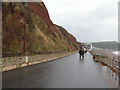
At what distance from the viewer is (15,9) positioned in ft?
169

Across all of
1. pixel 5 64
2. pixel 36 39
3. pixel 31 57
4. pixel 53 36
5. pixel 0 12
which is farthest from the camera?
pixel 53 36

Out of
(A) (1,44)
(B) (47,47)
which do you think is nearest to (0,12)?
(A) (1,44)

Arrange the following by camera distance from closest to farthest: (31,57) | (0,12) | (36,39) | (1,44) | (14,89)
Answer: (14,89) < (31,57) < (1,44) < (0,12) < (36,39)

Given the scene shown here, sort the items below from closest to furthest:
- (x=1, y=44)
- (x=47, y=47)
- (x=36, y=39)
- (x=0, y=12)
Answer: (x=1, y=44), (x=0, y=12), (x=36, y=39), (x=47, y=47)

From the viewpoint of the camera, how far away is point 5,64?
55.0 feet

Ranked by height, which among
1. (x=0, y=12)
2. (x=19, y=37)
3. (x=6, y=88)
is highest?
(x=0, y=12)

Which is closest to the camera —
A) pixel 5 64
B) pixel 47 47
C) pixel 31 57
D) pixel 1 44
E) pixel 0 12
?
pixel 5 64

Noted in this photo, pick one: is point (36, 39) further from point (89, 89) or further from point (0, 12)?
point (89, 89)

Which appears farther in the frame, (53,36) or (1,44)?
(53,36)

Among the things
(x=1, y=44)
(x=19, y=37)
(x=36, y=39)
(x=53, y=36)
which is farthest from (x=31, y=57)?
(x=53, y=36)

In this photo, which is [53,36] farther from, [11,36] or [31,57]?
[31,57]

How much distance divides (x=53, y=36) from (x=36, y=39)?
2174cm

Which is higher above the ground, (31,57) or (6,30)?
(6,30)

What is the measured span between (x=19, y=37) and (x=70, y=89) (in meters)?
40.0
